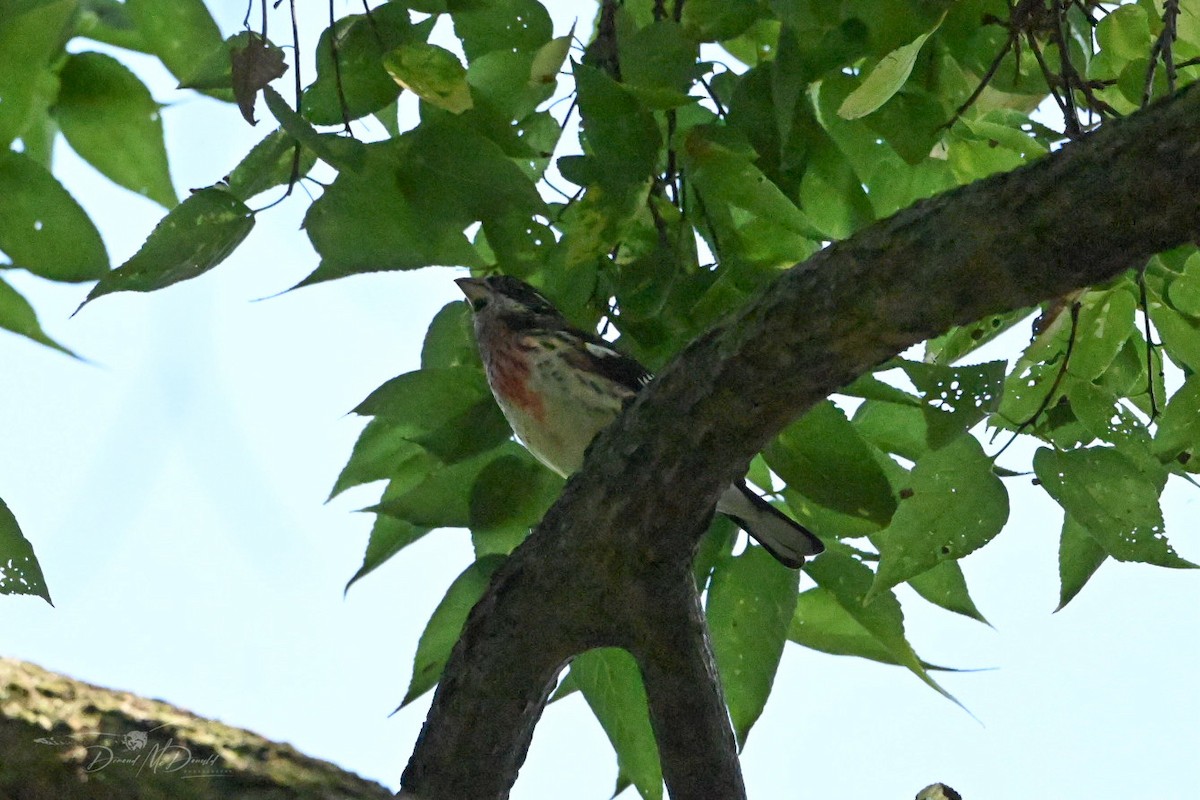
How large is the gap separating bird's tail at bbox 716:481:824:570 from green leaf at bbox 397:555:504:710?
1.68ft

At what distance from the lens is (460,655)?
2.23m

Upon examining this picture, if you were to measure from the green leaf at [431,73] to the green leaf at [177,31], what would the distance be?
0.42m

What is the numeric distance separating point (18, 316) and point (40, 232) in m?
0.21

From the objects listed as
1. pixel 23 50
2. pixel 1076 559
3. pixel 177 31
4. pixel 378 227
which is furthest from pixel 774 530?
pixel 23 50

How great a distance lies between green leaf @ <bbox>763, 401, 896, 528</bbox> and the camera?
2.21 metres

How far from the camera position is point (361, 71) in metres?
2.40

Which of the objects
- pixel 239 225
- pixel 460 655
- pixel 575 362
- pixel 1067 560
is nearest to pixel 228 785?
pixel 460 655

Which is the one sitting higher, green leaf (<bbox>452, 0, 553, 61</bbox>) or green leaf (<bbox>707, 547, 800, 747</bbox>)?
green leaf (<bbox>452, 0, 553, 61</bbox>)

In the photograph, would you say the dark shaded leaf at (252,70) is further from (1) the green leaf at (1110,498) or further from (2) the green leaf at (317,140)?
(1) the green leaf at (1110,498)

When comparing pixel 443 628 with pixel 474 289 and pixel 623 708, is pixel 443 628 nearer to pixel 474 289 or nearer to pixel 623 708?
pixel 623 708

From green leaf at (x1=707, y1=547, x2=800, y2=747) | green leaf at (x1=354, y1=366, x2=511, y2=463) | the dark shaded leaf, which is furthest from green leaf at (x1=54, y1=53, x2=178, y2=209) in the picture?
green leaf at (x1=707, y1=547, x2=800, y2=747)

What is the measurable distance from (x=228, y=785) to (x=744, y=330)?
38.0 inches

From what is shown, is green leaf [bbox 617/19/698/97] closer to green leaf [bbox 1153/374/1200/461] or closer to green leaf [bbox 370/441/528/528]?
green leaf [bbox 370/441/528/528]

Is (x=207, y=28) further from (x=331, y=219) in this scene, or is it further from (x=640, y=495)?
(x=640, y=495)
